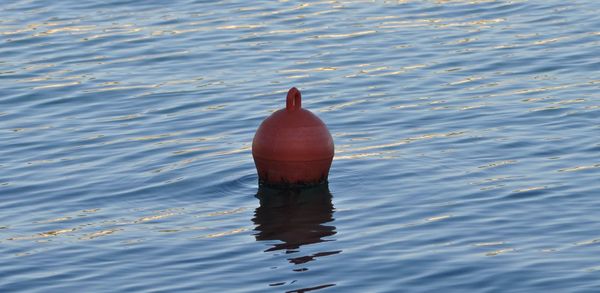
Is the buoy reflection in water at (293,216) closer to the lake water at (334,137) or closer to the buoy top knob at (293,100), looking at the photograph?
the lake water at (334,137)

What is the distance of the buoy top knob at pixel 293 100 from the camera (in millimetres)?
15500

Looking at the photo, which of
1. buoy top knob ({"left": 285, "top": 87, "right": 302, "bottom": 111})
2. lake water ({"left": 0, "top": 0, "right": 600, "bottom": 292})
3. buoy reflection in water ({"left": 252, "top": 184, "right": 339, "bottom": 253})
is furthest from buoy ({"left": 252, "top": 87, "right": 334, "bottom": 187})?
lake water ({"left": 0, "top": 0, "right": 600, "bottom": 292})

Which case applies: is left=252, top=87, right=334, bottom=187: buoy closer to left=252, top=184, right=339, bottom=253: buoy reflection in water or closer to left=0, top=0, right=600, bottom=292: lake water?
left=252, top=184, right=339, bottom=253: buoy reflection in water

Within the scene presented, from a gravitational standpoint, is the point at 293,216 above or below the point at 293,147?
below

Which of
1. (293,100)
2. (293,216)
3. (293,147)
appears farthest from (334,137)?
(293,216)

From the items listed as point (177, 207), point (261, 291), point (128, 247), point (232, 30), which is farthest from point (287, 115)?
point (232, 30)

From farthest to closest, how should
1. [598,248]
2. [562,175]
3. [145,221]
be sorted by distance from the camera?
1. [562,175]
2. [145,221]
3. [598,248]

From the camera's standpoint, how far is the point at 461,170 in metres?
16.4

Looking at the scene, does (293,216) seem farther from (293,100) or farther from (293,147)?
(293,100)

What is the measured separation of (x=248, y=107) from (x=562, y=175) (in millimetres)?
5605

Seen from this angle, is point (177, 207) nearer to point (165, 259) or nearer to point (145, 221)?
point (145, 221)

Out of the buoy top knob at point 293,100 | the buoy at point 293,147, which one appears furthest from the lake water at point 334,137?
the buoy top knob at point 293,100

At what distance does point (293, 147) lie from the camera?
605 inches

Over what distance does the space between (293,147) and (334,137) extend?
9.79 ft
